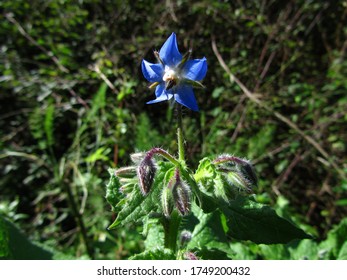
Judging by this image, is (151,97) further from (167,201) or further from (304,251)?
(167,201)

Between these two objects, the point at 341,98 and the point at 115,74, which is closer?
the point at 115,74

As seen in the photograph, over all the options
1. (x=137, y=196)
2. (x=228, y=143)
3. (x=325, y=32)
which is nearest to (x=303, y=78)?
(x=325, y=32)

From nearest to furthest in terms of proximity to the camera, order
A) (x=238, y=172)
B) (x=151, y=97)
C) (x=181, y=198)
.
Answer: (x=181, y=198) → (x=238, y=172) → (x=151, y=97)

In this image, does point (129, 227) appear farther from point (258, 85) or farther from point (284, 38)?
point (284, 38)

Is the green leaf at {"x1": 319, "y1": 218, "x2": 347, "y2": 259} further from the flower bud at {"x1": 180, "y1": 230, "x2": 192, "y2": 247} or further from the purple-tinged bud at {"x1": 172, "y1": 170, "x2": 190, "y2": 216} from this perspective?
the purple-tinged bud at {"x1": 172, "y1": 170, "x2": 190, "y2": 216}

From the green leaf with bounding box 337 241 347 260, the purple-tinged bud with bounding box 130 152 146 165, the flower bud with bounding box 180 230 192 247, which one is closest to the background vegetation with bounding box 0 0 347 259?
the green leaf with bounding box 337 241 347 260

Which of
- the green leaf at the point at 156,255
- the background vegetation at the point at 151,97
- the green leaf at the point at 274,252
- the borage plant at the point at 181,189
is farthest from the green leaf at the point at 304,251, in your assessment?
the green leaf at the point at 156,255

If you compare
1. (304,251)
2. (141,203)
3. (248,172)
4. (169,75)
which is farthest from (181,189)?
(304,251)
